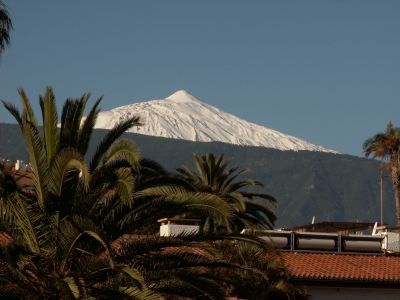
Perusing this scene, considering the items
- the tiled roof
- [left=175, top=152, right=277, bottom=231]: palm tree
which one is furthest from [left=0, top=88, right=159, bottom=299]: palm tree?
[left=175, top=152, right=277, bottom=231]: palm tree

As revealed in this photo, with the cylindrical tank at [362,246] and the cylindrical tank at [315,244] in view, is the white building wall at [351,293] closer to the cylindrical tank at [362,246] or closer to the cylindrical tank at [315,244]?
the cylindrical tank at [315,244]

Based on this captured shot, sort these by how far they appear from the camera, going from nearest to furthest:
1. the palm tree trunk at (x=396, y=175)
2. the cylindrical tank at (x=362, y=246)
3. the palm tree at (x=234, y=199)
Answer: the cylindrical tank at (x=362, y=246) < the palm tree at (x=234, y=199) < the palm tree trunk at (x=396, y=175)

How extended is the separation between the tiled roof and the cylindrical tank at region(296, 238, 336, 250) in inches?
11.5

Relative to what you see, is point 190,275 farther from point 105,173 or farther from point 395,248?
point 395,248

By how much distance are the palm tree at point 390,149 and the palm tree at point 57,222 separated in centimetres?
4415

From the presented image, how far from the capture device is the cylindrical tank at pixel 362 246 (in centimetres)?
3128

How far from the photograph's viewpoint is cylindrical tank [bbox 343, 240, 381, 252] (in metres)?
31.3

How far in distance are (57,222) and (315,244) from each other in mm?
15178

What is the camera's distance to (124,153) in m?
17.7

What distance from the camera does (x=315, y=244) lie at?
101ft

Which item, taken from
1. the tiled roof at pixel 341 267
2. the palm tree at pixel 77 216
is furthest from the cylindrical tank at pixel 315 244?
the palm tree at pixel 77 216

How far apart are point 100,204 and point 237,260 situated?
8.42 metres

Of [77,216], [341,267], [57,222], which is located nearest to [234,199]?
[341,267]

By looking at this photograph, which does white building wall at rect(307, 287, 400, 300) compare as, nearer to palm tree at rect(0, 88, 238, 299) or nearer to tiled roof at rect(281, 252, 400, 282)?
tiled roof at rect(281, 252, 400, 282)
